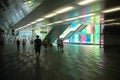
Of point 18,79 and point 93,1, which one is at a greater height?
point 93,1

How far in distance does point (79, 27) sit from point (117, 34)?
2791 centimetres

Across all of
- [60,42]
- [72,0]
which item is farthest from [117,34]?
[72,0]

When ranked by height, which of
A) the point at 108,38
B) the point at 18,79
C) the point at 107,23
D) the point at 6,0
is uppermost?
the point at 6,0

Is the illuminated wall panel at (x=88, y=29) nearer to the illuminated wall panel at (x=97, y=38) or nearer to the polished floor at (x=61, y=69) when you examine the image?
the illuminated wall panel at (x=97, y=38)

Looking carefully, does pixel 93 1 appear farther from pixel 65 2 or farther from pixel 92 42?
pixel 92 42

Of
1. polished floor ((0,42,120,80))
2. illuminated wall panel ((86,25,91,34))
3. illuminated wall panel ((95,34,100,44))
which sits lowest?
polished floor ((0,42,120,80))

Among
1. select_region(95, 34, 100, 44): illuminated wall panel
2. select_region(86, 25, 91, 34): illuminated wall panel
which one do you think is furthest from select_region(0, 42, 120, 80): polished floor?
select_region(86, 25, 91, 34): illuminated wall panel

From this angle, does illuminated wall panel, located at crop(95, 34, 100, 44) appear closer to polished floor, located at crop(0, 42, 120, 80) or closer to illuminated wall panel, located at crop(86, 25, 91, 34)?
illuminated wall panel, located at crop(86, 25, 91, 34)

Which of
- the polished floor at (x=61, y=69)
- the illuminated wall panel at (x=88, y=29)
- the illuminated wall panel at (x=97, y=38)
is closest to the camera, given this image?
the polished floor at (x=61, y=69)

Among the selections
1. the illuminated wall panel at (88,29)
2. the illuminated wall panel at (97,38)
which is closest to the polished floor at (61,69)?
→ the illuminated wall panel at (97,38)

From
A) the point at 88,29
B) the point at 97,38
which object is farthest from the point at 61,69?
the point at 88,29

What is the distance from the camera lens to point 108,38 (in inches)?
891

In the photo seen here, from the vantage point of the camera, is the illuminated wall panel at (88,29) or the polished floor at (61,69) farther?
the illuminated wall panel at (88,29)

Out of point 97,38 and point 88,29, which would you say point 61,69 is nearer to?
point 97,38
